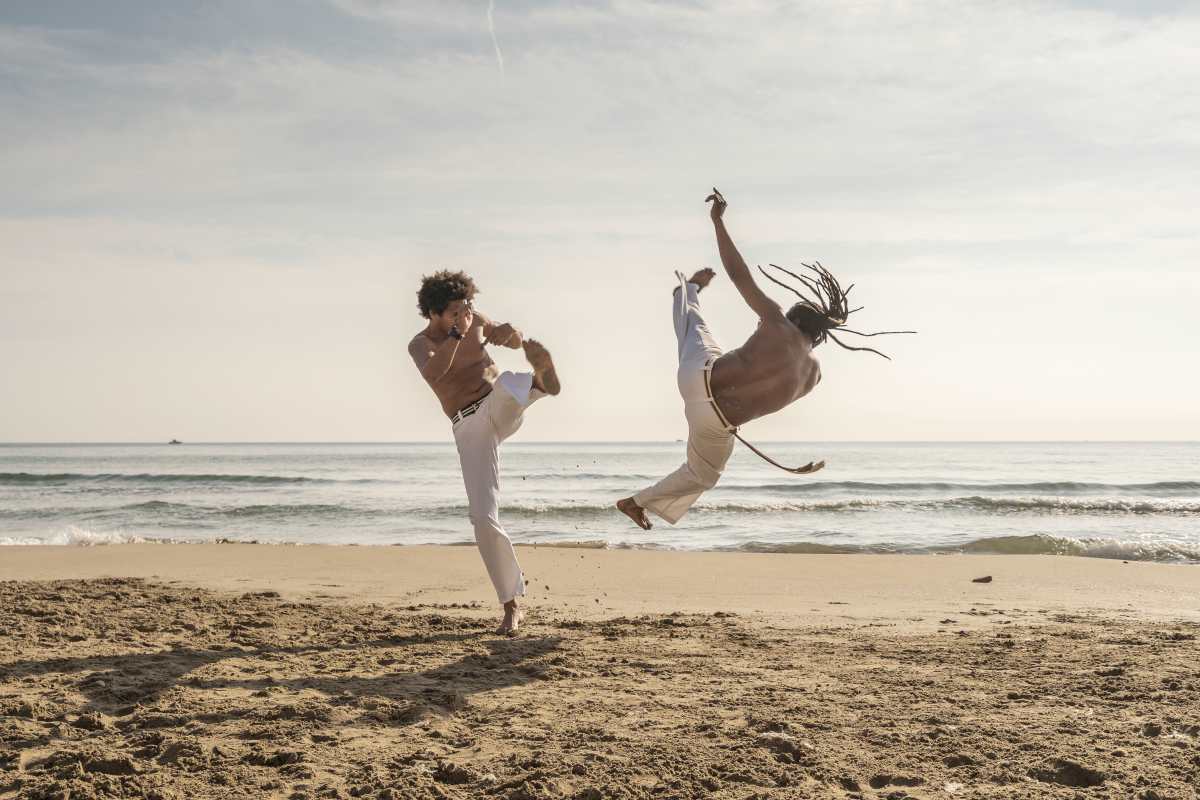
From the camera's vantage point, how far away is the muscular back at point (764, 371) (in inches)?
210

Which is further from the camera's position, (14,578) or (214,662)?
(14,578)

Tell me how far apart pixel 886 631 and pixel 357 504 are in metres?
16.7

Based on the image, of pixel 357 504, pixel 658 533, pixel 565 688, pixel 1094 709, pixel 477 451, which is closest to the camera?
pixel 1094 709

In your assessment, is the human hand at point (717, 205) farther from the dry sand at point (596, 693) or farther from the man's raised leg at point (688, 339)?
the dry sand at point (596, 693)

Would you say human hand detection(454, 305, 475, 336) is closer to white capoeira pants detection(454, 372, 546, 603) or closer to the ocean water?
white capoeira pants detection(454, 372, 546, 603)

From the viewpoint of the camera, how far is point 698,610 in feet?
23.2

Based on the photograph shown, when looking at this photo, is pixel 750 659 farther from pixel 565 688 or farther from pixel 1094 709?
pixel 1094 709

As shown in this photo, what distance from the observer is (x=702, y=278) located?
618 centimetres

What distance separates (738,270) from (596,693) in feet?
8.01

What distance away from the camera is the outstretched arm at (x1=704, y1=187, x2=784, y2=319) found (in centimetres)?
531

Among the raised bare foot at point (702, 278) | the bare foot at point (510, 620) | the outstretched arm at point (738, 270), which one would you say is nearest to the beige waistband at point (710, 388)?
the outstretched arm at point (738, 270)

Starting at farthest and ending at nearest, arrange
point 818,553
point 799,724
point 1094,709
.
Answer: point 818,553 < point 1094,709 < point 799,724

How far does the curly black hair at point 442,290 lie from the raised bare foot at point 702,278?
1.47 m

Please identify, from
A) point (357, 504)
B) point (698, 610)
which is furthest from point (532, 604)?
point (357, 504)
